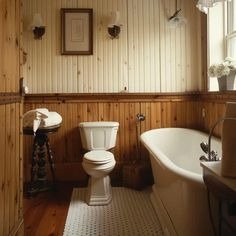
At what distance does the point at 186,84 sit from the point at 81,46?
4.80 ft

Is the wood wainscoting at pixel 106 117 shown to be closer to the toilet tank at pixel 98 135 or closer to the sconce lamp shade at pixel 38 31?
the toilet tank at pixel 98 135

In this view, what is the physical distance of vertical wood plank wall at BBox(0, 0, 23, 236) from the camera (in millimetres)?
1494

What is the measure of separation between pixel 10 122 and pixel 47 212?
1.17 metres

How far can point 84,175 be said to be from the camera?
131 inches

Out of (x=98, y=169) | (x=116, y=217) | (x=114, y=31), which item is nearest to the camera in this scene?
(x=116, y=217)

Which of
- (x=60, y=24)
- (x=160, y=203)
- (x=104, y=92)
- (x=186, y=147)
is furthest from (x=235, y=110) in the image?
(x=60, y=24)

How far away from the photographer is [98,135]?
3.00 m

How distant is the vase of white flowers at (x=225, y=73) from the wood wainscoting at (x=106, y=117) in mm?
836

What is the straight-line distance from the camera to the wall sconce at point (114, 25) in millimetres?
3213

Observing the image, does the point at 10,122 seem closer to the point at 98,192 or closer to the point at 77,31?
A: the point at 98,192

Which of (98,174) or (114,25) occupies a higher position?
(114,25)

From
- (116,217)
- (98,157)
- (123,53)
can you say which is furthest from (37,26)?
(116,217)

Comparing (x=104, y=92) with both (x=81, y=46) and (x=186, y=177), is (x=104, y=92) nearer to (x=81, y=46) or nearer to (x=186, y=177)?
(x=81, y=46)

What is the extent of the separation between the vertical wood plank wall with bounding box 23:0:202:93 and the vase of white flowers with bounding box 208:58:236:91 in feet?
2.78
